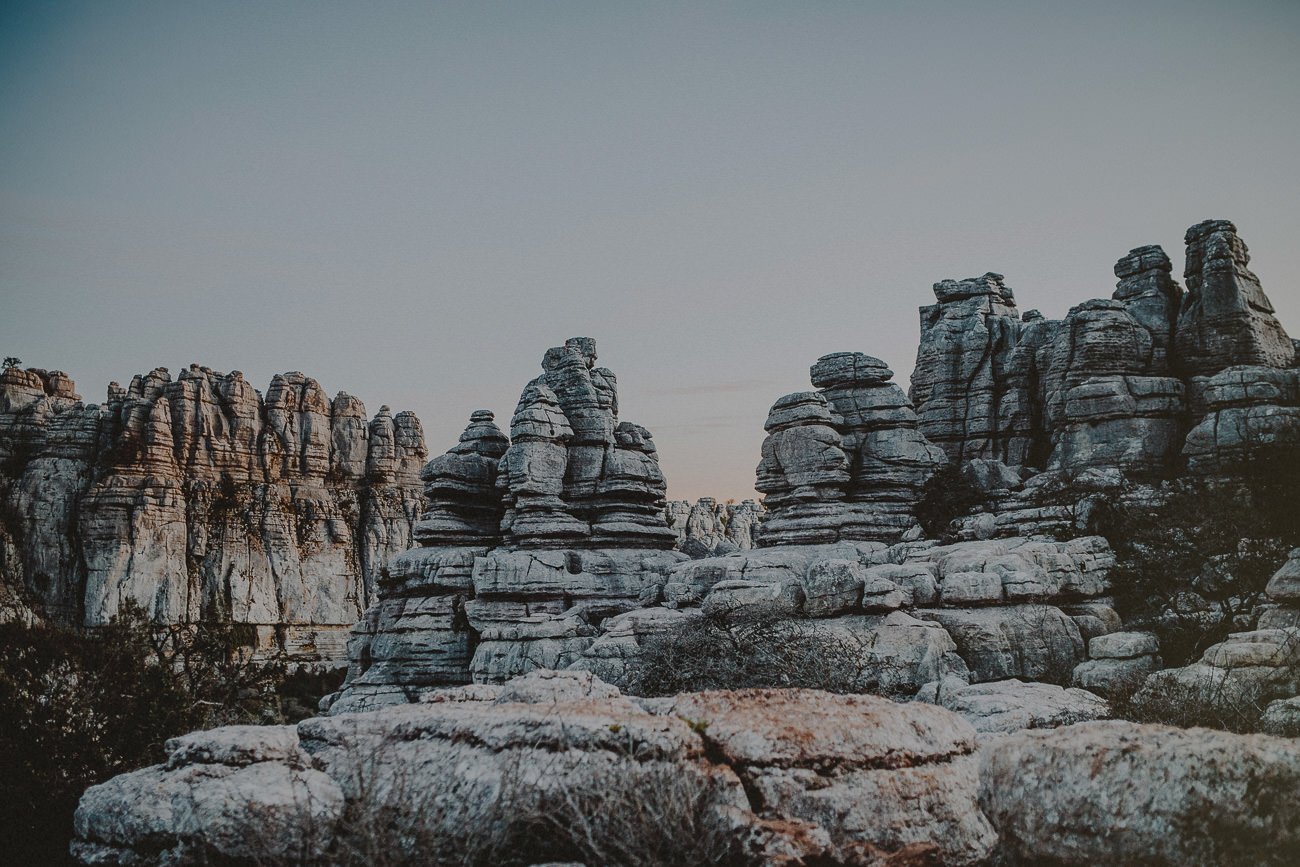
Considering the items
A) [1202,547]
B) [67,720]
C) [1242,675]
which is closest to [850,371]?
[1202,547]

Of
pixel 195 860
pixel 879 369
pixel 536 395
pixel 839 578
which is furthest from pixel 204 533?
pixel 195 860

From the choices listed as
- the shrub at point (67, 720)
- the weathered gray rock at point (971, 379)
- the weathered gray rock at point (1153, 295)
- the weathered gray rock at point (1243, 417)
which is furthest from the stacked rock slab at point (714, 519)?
the shrub at point (67, 720)

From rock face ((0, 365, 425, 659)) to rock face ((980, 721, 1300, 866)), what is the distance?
5045 cm

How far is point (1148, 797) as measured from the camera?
484 cm

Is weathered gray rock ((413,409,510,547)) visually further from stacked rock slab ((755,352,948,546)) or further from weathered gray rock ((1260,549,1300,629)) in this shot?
weathered gray rock ((1260,549,1300,629))

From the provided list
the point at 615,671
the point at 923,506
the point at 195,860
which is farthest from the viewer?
the point at 923,506

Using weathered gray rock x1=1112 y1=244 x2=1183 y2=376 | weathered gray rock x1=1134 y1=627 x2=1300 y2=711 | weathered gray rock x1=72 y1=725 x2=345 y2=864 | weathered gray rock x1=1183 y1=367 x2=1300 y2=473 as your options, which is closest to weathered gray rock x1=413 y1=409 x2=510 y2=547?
weathered gray rock x1=1183 y1=367 x2=1300 y2=473

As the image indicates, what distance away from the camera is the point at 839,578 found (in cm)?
1852

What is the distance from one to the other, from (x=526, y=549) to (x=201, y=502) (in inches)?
1334

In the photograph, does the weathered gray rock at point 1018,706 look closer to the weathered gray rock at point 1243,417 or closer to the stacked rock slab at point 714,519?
the weathered gray rock at point 1243,417

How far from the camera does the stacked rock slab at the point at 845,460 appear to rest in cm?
2578

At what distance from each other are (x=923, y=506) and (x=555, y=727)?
2197 centimetres

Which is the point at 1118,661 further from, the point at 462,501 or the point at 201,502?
the point at 201,502

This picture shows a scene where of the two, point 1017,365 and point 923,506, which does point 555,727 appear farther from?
point 1017,365
